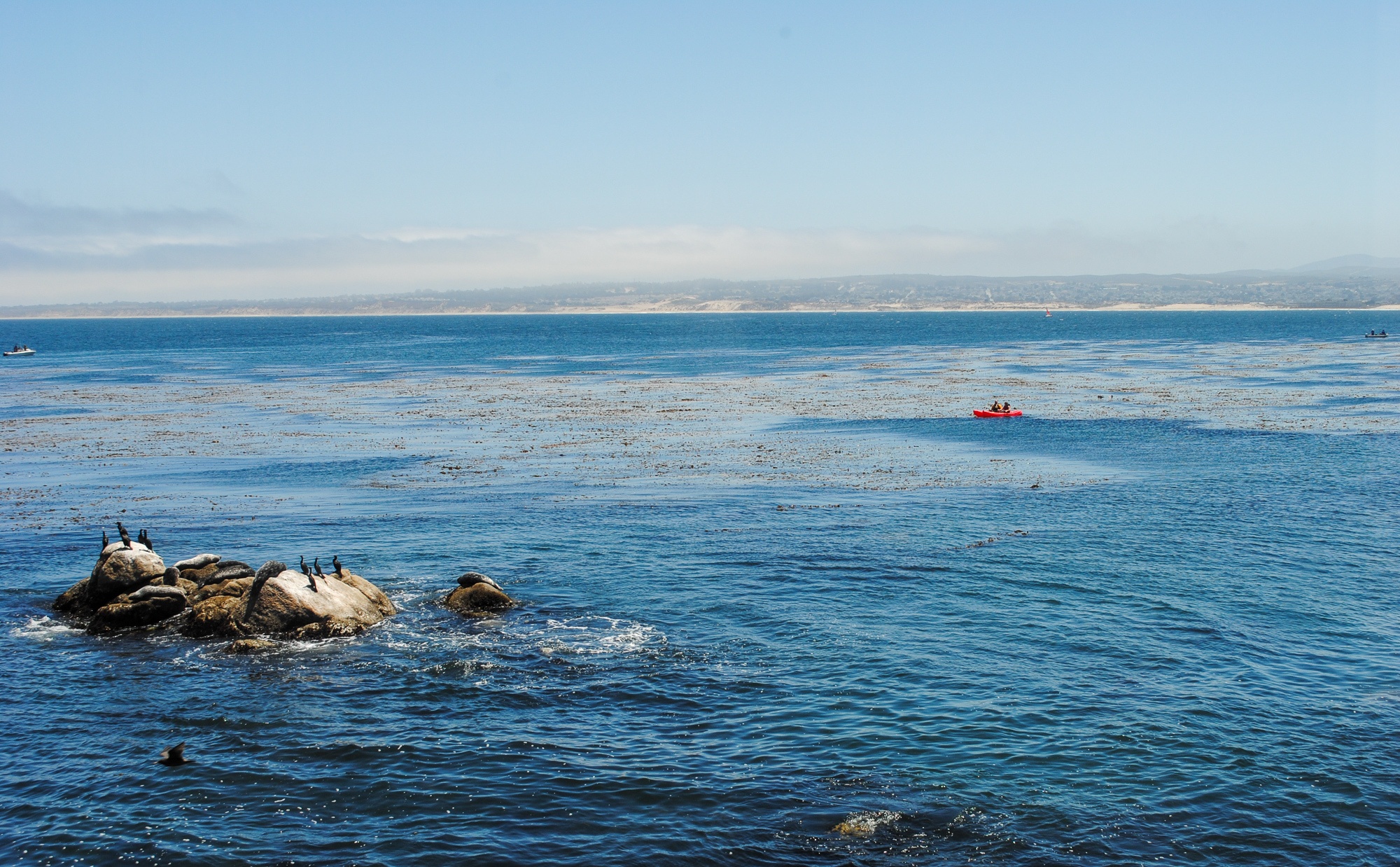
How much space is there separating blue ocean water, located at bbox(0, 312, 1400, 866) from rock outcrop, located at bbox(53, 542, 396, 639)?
134cm

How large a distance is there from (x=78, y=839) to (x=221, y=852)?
341 centimetres

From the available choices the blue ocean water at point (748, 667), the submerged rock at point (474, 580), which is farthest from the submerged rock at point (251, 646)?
the submerged rock at point (474, 580)

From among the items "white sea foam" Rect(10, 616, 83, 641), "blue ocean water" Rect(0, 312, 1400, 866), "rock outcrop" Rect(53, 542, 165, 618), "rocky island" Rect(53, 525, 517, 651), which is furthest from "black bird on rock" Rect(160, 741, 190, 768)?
"rock outcrop" Rect(53, 542, 165, 618)

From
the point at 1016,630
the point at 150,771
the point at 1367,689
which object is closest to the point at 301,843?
the point at 150,771

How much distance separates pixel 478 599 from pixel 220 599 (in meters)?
8.81

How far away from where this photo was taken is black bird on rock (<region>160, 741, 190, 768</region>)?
25281 mm

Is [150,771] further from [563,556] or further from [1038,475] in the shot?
[1038,475]

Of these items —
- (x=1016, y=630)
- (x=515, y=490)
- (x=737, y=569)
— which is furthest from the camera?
(x=515, y=490)

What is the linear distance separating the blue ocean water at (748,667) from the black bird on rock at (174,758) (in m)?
0.29

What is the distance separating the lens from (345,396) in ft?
384

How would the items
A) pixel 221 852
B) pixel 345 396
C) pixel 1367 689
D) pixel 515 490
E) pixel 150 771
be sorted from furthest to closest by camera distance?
pixel 345 396 < pixel 515 490 < pixel 1367 689 < pixel 150 771 < pixel 221 852

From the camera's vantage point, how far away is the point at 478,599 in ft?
121

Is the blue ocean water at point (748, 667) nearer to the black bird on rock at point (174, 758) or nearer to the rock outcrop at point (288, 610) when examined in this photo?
the black bird on rock at point (174, 758)

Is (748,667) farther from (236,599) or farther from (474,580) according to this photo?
(236,599)
